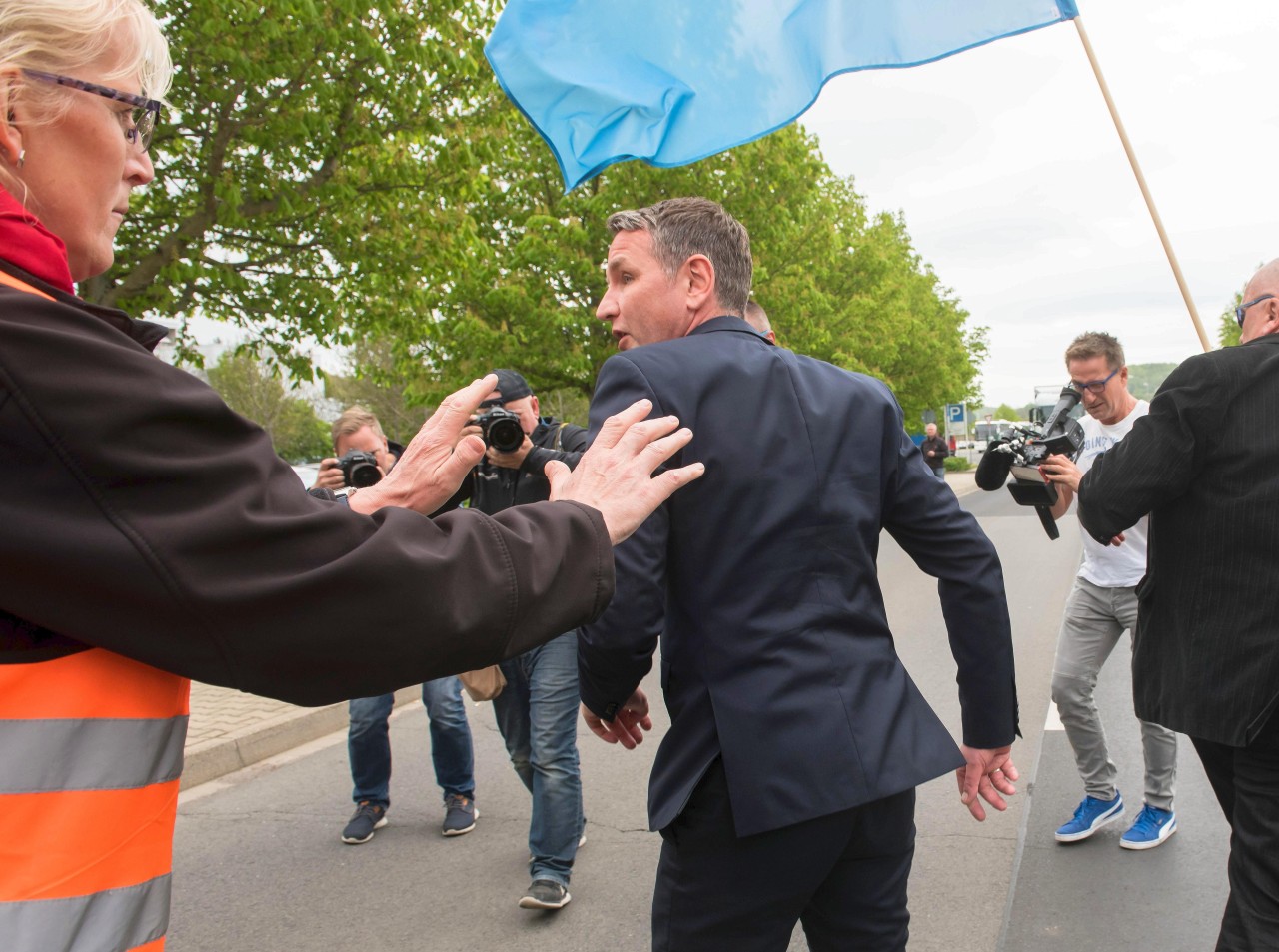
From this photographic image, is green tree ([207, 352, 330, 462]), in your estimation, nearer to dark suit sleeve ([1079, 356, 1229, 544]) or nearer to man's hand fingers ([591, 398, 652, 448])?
dark suit sleeve ([1079, 356, 1229, 544])

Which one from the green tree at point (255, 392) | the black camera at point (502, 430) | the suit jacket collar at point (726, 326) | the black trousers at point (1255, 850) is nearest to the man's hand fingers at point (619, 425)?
the suit jacket collar at point (726, 326)

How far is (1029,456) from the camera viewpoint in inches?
142

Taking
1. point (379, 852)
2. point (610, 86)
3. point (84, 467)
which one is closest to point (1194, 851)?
point (379, 852)

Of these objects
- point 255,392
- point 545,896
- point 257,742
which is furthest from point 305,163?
point 255,392

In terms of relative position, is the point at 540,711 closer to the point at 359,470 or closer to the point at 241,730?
the point at 359,470

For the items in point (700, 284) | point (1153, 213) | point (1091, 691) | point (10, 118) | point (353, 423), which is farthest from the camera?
point (353, 423)

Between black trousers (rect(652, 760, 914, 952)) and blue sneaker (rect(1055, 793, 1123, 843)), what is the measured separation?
101 inches

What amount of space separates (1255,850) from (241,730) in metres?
5.36

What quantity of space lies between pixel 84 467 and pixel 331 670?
31 cm

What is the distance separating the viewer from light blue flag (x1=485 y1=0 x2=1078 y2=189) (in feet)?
11.4

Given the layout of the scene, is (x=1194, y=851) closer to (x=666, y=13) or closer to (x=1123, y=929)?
(x=1123, y=929)

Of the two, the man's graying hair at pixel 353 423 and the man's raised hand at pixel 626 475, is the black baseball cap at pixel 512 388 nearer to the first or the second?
the man's graying hair at pixel 353 423

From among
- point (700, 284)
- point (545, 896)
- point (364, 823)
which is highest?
point (700, 284)

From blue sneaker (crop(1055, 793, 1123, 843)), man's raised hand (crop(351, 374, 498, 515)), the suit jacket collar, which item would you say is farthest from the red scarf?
blue sneaker (crop(1055, 793, 1123, 843))
